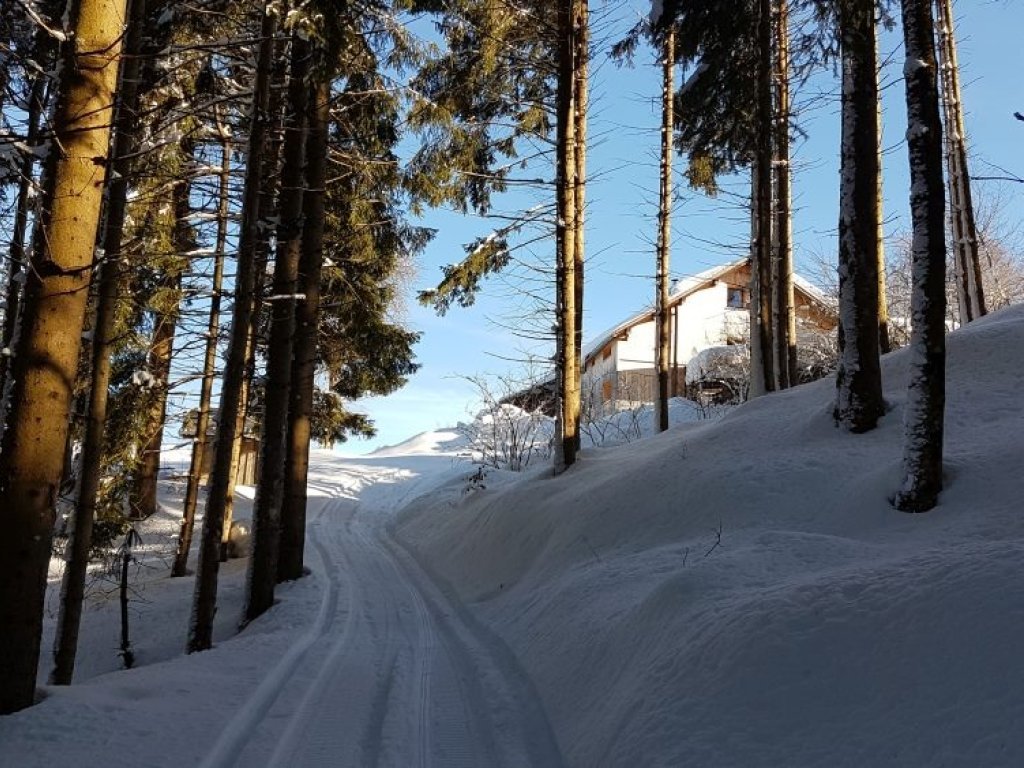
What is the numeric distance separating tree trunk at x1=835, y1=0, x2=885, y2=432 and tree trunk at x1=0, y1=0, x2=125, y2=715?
26.5ft

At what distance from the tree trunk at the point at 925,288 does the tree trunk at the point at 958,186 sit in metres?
12.3

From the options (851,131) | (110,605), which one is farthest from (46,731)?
(110,605)

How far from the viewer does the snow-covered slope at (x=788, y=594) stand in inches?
121

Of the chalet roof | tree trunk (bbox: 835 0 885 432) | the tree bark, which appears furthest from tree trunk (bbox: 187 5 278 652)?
the chalet roof

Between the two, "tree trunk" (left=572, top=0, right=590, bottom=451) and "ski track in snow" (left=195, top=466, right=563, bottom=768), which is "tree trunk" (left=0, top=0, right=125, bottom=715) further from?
"tree trunk" (left=572, top=0, right=590, bottom=451)

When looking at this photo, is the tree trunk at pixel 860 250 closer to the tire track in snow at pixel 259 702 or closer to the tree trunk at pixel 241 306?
the tire track in snow at pixel 259 702

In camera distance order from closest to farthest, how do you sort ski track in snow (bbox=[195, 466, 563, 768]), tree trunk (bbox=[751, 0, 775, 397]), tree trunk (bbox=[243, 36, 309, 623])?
ski track in snow (bbox=[195, 466, 563, 768]) < tree trunk (bbox=[243, 36, 309, 623]) < tree trunk (bbox=[751, 0, 775, 397])

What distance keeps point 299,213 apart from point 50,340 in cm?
645

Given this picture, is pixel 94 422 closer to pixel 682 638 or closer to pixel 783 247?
pixel 682 638

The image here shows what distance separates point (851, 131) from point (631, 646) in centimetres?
716

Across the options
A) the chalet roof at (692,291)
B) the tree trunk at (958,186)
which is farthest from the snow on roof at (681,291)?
the tree trunk at (958,186)

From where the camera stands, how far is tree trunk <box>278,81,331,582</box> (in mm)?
10578

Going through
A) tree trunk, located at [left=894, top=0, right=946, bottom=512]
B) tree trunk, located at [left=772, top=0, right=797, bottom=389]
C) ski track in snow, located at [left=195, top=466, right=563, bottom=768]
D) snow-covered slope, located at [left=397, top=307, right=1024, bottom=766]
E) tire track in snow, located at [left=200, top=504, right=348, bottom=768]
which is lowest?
ski track in snow, located at [left=195, top=466, right=563, bottom=768]

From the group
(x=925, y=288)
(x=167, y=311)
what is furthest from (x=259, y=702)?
(x=167, y=311)
